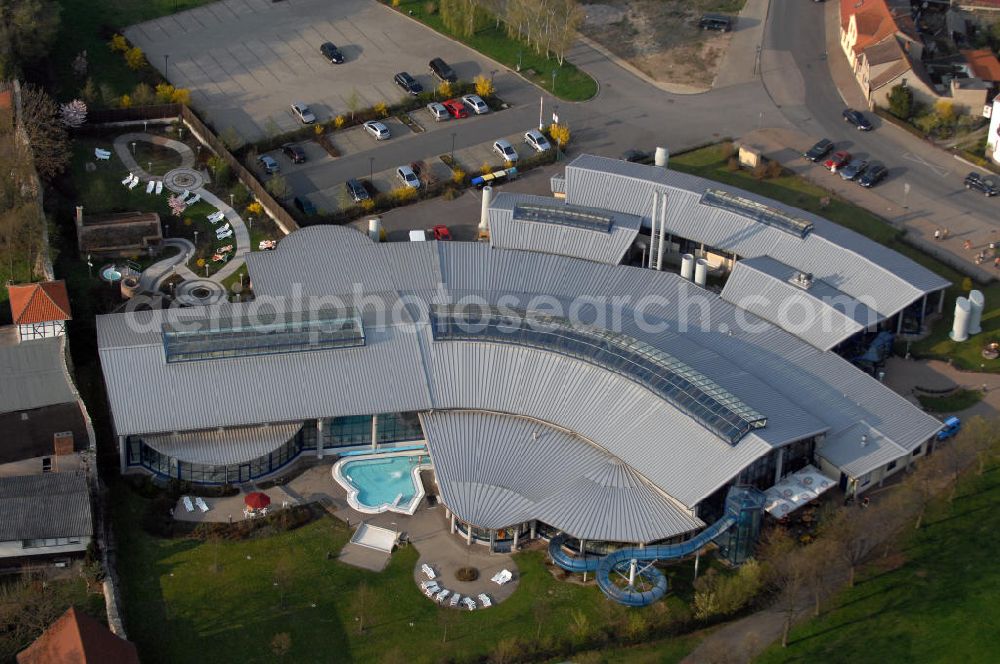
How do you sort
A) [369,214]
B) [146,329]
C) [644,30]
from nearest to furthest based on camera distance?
1. [146,329]
2. [369,214]
3. [644,30]

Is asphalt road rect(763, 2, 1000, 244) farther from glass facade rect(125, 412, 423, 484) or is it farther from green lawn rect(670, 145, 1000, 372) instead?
glass facade rect(125, 412, 423, 484)

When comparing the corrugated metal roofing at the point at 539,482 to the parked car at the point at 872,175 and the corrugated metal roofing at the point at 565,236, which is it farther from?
the parked car at the point at 872,175

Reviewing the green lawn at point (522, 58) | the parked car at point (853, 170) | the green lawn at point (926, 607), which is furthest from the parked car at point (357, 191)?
the green lawn at point (926, 607)

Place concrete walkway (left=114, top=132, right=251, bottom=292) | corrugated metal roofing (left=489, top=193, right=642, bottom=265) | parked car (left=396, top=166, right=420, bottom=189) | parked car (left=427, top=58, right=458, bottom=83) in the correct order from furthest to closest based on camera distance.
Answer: parked car (left=427, top=58, right=458, bottom=83) → parked car (left=396, top=166, right=420, bottom=189) → concrete walkway (left=114, top=132, right=251, bottom=292) → corrugated metal roofing (left=489, top=193, right=642, bottom=265)

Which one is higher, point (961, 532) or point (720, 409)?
point (720, 409)

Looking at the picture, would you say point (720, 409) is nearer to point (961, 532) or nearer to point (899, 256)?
point (961, 532)

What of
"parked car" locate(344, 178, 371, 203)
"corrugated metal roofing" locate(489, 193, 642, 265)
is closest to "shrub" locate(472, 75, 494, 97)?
"parked car" locate(344, 178, 371, 203)

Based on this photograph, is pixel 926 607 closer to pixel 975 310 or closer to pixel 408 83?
pixel 975 310

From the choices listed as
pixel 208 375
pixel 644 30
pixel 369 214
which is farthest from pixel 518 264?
pixel 644 30
